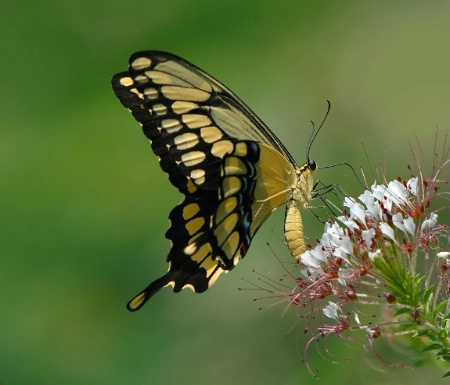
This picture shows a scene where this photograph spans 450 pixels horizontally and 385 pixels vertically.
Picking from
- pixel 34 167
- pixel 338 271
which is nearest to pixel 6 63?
pixel 34 167

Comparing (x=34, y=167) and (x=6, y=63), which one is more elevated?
(x=6, y=63)

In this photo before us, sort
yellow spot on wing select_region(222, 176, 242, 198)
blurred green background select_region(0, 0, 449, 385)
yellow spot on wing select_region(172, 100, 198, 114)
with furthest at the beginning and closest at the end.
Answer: blurred green background select_region(0, 0, 449, 385) → yellow spot on wing select_region(172, 100, 198, 114) → yellow spot on wing select_region(222, 176, 242, 198)

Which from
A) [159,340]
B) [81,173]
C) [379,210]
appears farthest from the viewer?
[81,173]

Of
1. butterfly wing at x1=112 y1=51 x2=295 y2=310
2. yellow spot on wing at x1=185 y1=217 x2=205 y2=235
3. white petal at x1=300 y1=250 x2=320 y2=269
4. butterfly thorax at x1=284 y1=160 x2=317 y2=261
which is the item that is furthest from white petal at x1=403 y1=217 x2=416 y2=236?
yellow spot on wing at x1=185 y1=217 x2=205 y2=235

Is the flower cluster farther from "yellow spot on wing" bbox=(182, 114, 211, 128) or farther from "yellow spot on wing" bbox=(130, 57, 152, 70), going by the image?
"yellow spot on wing" bbox=(130, 57, 152, 70)

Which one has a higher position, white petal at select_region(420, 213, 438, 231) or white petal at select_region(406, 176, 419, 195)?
white petal at select_region(406, 176, 419, 195)

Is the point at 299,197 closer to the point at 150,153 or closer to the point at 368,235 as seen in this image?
the point at 368,235

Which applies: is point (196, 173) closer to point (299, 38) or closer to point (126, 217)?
point (126, 217)
